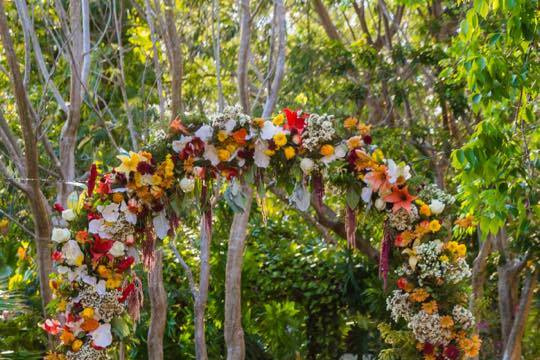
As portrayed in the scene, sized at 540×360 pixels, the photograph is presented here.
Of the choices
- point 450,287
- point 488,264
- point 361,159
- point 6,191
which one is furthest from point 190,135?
point 488,264

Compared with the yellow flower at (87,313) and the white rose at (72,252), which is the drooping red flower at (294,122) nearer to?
the white rose at (72,252)

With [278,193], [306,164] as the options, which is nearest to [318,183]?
[306,164]

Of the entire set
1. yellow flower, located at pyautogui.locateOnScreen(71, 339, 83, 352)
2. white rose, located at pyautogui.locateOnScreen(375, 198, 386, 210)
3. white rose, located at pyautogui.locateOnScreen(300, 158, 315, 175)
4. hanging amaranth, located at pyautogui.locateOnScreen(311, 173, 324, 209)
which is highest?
white rose, located at pyautogui.locateOnScreen(300, 158, 315, 175)

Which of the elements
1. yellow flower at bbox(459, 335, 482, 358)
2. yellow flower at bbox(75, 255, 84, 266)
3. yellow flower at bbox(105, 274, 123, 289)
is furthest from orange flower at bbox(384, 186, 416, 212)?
yellow flower at bbox(75, 255, 84, 266)

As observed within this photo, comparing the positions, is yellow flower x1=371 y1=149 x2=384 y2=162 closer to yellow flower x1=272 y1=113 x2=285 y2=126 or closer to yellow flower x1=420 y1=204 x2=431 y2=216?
yellow flower x1=420 y1=204 x2=431 y2=216

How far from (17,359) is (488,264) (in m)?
3.59

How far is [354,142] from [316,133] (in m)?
0.17

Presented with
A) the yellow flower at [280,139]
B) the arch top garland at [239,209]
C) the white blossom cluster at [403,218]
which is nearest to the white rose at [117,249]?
the arch top garland at [239,209]

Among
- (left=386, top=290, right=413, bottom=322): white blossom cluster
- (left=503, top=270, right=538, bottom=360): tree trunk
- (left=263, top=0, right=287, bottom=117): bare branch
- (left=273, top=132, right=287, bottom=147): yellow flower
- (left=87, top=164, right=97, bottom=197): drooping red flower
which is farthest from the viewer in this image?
(left=503, top=270, right=538, bottom=360): tree trunk

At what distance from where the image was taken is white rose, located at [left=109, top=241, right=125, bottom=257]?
3500 millimetres

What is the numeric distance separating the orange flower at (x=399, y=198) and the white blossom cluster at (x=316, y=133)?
13.6 inches

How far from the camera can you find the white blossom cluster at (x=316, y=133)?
3.40 meters

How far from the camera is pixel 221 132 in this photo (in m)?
3.41

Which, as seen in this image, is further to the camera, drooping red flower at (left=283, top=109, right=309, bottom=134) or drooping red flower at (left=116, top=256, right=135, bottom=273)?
drooping red flower at (left=116, top=256, right=135, bottom=273)
